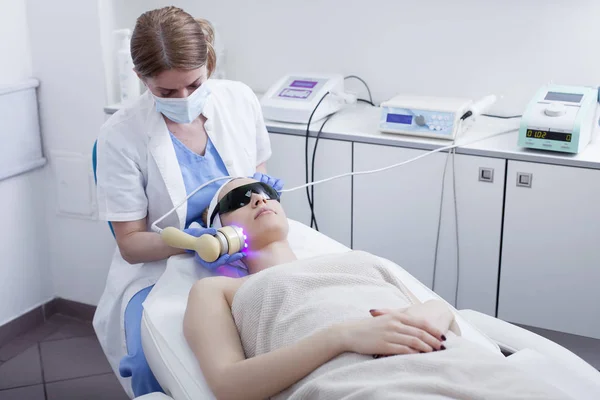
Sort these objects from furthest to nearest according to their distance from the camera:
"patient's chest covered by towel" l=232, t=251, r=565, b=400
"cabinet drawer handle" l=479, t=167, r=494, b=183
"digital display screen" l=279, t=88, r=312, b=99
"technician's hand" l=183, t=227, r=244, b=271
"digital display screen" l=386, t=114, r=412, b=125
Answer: "digital display screen" l=279, t=88, r=312, b=99 < "digital display screen" l=386, t=114, r=412, b=125 < "cabinet drawer handle" l=479, t=167, r=494, b=183 < "technician's hand" l=183, t=227, r=244, b=271 < "patient's chest covered by towel" l=232, t=251, r=565, b=400

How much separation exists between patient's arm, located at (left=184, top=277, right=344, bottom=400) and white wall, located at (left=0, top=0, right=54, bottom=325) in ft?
5.12

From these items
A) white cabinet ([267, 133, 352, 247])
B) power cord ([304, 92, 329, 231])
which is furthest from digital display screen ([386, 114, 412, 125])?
power cord ([304, 92, 329, 231])

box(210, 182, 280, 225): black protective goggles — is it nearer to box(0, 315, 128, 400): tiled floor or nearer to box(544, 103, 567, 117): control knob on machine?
box(544, 103, 567, 117): control knob on machine

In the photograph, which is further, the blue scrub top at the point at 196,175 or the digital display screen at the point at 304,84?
the digital display screen at the point at 304,84

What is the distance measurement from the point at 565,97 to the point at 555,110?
4.5 inches

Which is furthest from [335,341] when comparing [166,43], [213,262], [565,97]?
[565,97]

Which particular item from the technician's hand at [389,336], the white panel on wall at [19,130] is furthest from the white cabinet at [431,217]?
the white panel on wall at [19,130]

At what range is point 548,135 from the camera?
211 cm

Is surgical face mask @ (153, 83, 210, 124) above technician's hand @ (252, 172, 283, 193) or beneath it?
above

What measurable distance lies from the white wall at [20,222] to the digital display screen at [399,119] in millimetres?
1421

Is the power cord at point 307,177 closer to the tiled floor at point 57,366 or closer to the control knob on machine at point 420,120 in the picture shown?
the control knob on machine at point 420,120

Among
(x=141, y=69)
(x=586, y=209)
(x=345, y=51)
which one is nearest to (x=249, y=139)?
(x=141, y=69)

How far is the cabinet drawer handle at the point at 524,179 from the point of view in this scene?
215cm

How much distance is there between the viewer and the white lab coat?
6.14 feet
